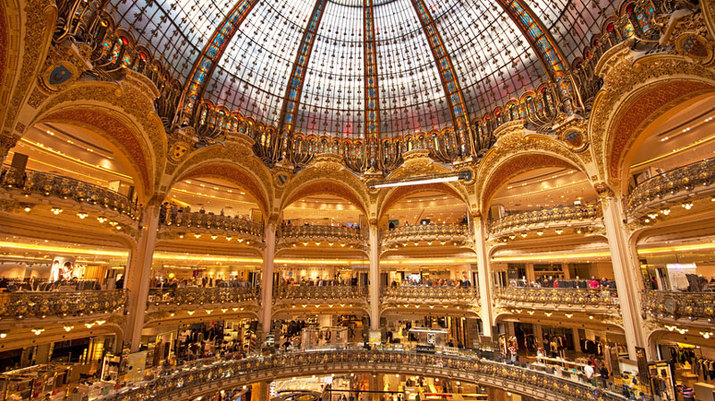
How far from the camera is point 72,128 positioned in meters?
19.9

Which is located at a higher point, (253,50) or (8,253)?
(253,50)

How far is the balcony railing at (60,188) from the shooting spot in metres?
14.1

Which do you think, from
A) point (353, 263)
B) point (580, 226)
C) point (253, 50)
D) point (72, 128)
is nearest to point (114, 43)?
point (72, 128)

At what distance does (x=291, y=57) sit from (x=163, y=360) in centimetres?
2463

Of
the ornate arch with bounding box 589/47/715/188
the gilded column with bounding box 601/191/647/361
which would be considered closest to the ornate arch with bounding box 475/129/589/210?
the ornate arch with bounding box 589/47/715/188

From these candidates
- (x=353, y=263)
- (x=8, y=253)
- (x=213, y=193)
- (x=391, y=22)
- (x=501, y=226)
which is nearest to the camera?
(x=8, y=253)

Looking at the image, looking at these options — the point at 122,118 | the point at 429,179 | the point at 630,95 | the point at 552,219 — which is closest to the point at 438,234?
the point at 429,179

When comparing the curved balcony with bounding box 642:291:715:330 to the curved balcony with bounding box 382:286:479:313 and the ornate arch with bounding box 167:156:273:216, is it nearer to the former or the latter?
the curved balcony with bounding box 382:286:479:313

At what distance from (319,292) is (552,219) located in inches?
725

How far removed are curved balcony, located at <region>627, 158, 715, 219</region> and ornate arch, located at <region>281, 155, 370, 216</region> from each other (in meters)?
19.1

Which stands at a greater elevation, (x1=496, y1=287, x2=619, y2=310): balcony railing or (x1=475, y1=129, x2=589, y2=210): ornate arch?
(x1=475, y1=129, x2=589, y2=210): ornate arch

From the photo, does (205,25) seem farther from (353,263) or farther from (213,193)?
(353,263)

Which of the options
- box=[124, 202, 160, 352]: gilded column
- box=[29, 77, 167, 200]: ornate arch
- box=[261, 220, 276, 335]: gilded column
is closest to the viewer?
box=[29, 77, 167, 200]: ornate arch

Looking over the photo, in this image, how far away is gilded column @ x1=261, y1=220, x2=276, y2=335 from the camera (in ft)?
87.4
